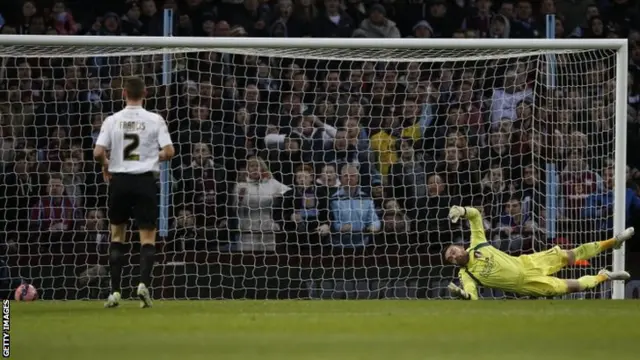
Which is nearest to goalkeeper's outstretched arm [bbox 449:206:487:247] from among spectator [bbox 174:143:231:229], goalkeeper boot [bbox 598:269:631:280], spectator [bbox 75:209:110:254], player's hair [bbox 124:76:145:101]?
goalkeeper boot [bbox 598:269:631:280]

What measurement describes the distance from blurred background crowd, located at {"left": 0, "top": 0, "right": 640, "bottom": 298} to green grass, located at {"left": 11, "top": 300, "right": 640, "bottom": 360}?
1955 mm

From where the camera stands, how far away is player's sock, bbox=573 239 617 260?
1305 centimetres

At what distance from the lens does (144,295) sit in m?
11.1

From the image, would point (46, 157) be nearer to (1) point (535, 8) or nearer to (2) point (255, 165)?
(2) point (255, 165)

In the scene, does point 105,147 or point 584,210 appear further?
point 584,210

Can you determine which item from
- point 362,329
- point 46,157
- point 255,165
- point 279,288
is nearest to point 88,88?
point 46,157

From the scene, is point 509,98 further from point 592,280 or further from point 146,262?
point 146,262

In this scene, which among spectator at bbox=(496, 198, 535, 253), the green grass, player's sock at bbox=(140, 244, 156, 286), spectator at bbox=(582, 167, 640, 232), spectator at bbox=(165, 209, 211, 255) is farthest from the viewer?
spectator at bbox=(496, 198, 535, 253)

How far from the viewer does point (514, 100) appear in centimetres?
1441

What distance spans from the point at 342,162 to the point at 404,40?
65.2 inches

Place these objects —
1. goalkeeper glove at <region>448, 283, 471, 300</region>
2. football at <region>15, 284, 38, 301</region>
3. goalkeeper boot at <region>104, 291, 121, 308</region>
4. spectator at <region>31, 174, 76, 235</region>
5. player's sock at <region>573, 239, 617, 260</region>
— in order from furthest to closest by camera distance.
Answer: spectator at <region>31, 174, 76, 235</region> → player's sock at <region>573, 239, 617, 260</region> → football at <region>15, 284, 38, 301</region> → goalkeeper glove at <region>448, 283, 471, 300</region> → goalkeeper boot at <region>104, 291, 121, 308</region>

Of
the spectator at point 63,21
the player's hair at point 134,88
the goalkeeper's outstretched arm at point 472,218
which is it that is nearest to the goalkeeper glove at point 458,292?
the goalkeeper's outstretched arm at point 472,218

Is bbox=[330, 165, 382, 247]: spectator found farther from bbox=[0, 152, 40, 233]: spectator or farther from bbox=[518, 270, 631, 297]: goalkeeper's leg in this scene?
bbox=[0, 152, 40, 233]: spectator

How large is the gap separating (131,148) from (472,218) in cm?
363
